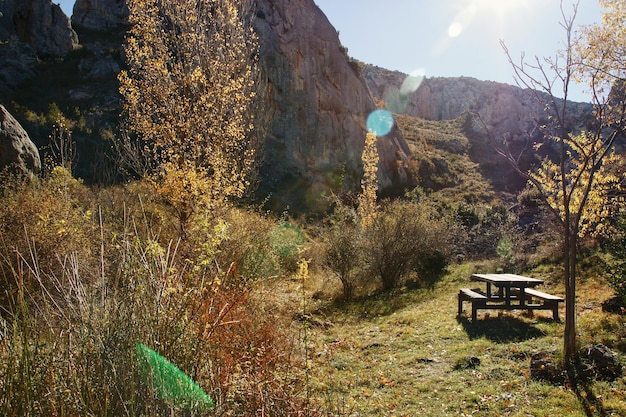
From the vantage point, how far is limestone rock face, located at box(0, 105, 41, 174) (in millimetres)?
9812

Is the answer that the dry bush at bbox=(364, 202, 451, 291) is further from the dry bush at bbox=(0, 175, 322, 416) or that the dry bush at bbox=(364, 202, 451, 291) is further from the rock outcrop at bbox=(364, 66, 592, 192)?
the rock outcrop at bbox=(364, 66, 592, 192)

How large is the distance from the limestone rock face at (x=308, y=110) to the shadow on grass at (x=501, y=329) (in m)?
Answer: 18.3

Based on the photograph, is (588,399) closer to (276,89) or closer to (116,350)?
(116,350)

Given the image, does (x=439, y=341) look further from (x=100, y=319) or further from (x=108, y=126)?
(x=108, y=126)

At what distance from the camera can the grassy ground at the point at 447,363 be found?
4.46m

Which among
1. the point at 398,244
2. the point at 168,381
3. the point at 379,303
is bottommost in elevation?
the point at 379,303

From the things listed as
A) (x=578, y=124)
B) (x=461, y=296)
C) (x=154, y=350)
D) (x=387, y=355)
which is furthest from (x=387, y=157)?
(x=154, y=350)

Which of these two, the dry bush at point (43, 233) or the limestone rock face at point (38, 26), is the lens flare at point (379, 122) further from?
the dry bush at point (43, 233)

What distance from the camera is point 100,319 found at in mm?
2414

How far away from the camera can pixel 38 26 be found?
28328mm

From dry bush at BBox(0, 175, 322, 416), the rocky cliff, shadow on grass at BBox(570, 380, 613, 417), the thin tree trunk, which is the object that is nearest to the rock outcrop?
the rocky cliff

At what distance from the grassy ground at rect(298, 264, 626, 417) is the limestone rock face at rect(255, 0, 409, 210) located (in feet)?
57.9

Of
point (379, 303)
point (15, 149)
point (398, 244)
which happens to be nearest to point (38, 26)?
point (15, 149)

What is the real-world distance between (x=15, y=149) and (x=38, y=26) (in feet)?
78.5
